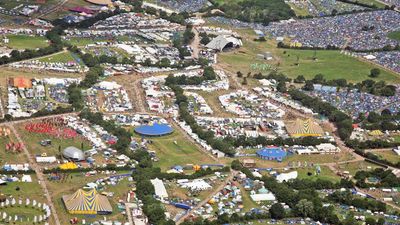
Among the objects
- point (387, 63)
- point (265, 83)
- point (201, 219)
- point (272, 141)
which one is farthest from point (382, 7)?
point (201, 219)

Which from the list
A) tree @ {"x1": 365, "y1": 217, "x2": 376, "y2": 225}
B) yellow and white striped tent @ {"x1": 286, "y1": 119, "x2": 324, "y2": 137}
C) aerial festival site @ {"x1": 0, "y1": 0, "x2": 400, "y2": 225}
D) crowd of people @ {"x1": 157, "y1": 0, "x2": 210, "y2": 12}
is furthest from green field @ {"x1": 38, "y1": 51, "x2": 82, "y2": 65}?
tree @ {"x1": 365, "y1": 217, "x2": 376, "y2": 225}

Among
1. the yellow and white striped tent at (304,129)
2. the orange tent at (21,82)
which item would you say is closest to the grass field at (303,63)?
the yellow and white striped tent at (304,129)

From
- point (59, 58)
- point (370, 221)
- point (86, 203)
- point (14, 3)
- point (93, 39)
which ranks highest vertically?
point (370, 221)

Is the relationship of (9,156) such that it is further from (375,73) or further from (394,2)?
(394,2)

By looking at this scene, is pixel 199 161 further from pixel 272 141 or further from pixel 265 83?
pixel 265 83

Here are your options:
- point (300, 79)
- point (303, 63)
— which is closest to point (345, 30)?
point (303, 63)

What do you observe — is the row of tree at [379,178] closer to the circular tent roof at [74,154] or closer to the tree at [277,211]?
the tree at [277,211]
